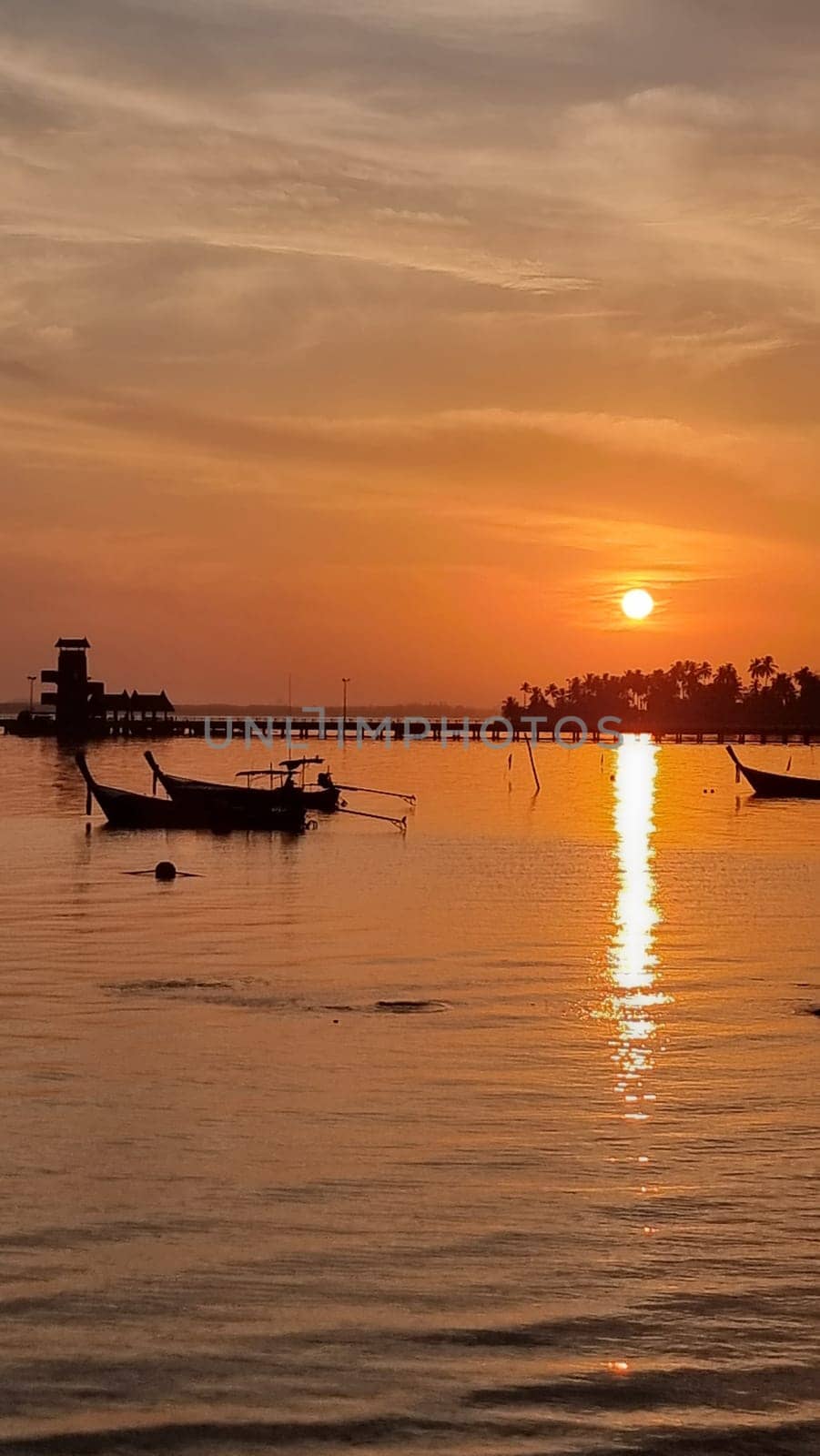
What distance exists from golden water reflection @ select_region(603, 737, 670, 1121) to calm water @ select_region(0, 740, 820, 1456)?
0.34 feet

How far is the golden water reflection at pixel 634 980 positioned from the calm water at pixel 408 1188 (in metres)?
0.10

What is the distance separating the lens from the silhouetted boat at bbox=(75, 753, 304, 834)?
6556 centimetres

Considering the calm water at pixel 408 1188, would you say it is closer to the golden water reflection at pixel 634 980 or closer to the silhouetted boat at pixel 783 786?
the golden water reflection at pixel 634 980

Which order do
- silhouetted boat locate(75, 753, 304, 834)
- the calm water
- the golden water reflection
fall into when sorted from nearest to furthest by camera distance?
the calm water < the golden water reflection < silhouetted boat locate(75, 753, 304, 834)

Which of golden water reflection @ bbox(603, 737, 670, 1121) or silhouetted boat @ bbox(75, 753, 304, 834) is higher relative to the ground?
silhouetted boat @ bbox(75, 753, 304, 834)

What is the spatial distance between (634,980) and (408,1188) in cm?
1423

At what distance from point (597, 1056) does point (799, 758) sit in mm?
161235

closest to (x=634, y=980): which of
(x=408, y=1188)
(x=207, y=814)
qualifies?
(x=408, y=1188)

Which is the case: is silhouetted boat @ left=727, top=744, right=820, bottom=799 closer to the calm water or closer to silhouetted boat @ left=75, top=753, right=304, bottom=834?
silhouetted boat @ left=75, top=753, right=304, bottom=834

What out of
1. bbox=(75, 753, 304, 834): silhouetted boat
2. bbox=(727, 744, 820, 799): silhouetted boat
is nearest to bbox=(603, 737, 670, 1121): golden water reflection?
bbox=(75, 753, 304, 834): silhouetted boat

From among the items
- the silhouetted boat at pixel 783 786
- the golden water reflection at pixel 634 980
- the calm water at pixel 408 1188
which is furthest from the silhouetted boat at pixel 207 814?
the silhouetted boat at pixel 783 786

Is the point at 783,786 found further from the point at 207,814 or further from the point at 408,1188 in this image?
the point at 408,1188

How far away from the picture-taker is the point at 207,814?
6556 cm

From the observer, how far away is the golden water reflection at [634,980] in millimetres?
19062
